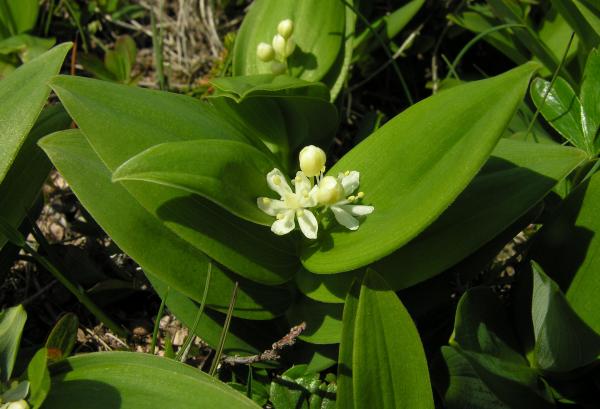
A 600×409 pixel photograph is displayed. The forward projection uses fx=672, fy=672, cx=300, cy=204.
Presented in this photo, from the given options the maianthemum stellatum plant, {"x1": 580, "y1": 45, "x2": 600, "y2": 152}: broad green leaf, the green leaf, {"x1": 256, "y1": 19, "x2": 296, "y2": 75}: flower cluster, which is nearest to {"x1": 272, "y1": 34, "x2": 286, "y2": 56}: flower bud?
{"x1": 256, "y1": 19, "x2": 296, "y2": 75}: flower cluster

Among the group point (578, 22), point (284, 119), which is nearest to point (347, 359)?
point (284, 119)

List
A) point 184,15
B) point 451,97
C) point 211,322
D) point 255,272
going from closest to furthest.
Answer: point 451,97 < point 255,272 < point 211,322 < point 184,15

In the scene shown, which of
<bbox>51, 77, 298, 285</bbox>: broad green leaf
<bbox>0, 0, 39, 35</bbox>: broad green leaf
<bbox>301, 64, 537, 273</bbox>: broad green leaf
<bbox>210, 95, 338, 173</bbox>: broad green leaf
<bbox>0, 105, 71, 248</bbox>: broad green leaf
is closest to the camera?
<bbox>301, 64, 537, 273</bbox>: broad green leaf

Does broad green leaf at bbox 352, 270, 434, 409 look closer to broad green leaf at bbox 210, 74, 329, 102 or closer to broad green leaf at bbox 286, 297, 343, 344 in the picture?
broad green leaf at bbox 286, 297, 343, 344

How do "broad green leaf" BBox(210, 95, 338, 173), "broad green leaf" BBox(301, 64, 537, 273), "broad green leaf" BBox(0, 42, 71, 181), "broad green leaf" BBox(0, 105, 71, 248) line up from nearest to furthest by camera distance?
"broad green leaf" BBox(301, 64, 537, 273)
"broad green leaf" BBox(0, 42, 71, 181)
"broad green leaf" BBox(0, 105, 71, 248)
"broad green leaf" BBox(210, 95, 338, 173)

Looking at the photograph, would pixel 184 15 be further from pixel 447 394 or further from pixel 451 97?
pixel 447 394

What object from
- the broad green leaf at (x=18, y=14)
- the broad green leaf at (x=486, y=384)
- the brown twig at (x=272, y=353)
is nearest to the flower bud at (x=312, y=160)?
the brown twig at (x=272, y=353)

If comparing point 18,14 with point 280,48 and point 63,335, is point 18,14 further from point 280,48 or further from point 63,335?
point 63,335

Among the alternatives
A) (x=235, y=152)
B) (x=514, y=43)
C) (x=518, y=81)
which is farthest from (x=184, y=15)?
(x=518, y=81)
